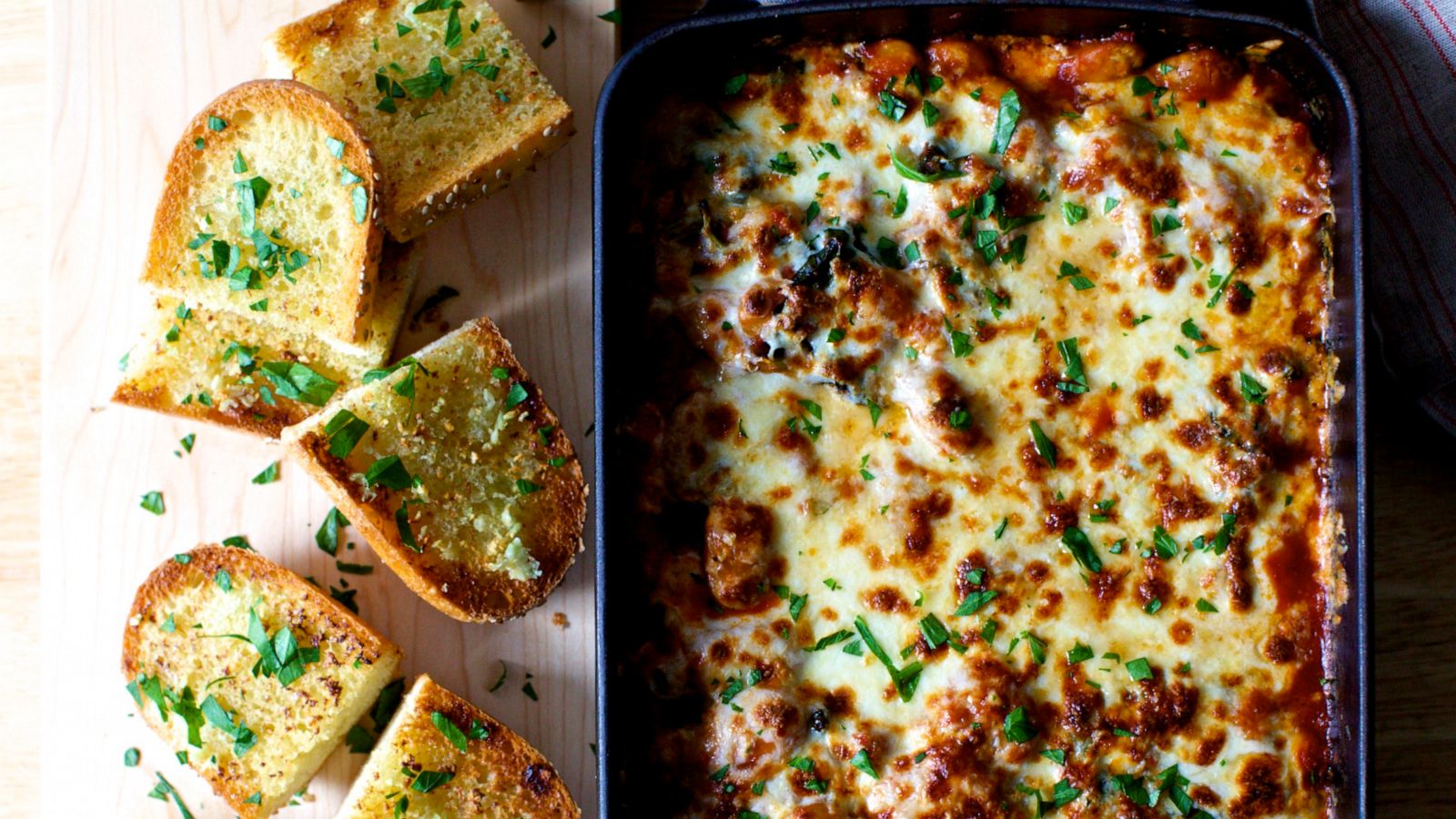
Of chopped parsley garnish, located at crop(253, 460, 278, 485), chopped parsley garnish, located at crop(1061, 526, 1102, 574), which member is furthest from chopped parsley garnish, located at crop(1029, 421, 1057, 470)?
chopped parsley garnish, located at crop(253, 460, 278, 485)

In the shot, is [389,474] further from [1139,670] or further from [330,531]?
[1139,670]

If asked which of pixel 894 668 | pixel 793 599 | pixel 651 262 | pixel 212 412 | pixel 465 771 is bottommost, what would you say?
pixel 465 771

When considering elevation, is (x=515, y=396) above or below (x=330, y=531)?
above

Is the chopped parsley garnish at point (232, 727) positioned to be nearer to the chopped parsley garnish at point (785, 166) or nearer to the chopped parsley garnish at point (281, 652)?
the chopped parsley garnish at point (281, 652)

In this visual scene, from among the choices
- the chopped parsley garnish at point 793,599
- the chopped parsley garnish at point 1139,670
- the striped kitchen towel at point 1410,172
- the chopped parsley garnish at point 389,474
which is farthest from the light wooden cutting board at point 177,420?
the striped kitchen towel at point 1410,172

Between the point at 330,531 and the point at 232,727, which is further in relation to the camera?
the point at 330,531

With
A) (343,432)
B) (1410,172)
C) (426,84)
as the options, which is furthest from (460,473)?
(1410,172)

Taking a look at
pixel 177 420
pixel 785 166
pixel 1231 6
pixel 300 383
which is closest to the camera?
pixel 785 166
